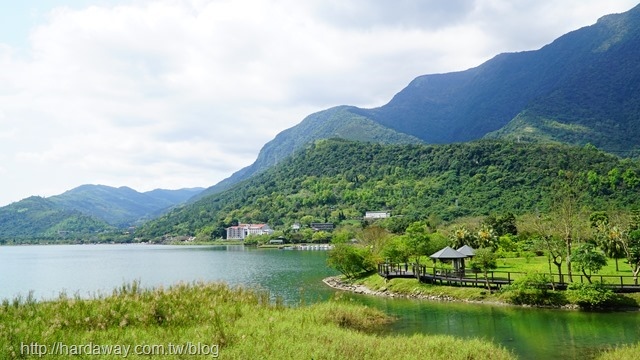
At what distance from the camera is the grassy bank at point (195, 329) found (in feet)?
32.0

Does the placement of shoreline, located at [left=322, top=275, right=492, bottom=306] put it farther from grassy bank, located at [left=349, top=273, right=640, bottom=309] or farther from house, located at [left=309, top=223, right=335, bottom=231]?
house, located at [left=309, top=223, right=335, bottom=231]

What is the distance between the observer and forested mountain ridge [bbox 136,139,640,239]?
10100 centimetres

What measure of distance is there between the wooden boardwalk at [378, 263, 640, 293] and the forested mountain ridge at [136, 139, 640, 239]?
153 feet

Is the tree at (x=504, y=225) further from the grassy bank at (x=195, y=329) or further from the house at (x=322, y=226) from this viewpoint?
the house at (x=322, y=226)

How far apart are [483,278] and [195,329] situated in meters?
26.9

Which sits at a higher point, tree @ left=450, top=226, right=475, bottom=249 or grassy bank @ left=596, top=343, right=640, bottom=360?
tree @ left=450, top=226, right=475, bottom=249

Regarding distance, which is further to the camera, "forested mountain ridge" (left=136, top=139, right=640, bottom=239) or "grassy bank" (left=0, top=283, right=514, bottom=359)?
"forested mountain ridge" (left=136, top=139, right=640, bottom=239)

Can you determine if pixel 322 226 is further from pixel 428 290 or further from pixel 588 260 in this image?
pixel 588 260

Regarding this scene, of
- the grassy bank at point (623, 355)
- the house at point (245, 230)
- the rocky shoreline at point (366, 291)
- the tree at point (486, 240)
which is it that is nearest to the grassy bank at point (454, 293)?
the rocky shoreline at point (366, 291)

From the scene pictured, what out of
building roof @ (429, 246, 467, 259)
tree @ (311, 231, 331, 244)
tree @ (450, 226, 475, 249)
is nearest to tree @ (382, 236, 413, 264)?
building roof @ (429, 246, 467, 259)

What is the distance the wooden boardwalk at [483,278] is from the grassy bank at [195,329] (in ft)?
59.0

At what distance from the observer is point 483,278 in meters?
33.4

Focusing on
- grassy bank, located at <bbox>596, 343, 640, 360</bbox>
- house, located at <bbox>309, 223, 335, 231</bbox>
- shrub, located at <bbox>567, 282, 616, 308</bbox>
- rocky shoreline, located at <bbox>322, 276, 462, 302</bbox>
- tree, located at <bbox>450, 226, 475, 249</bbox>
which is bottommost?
rocky shoreline, located at <bbox>322, 276, 462, 302</bbox>

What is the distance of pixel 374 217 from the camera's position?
436 feet
